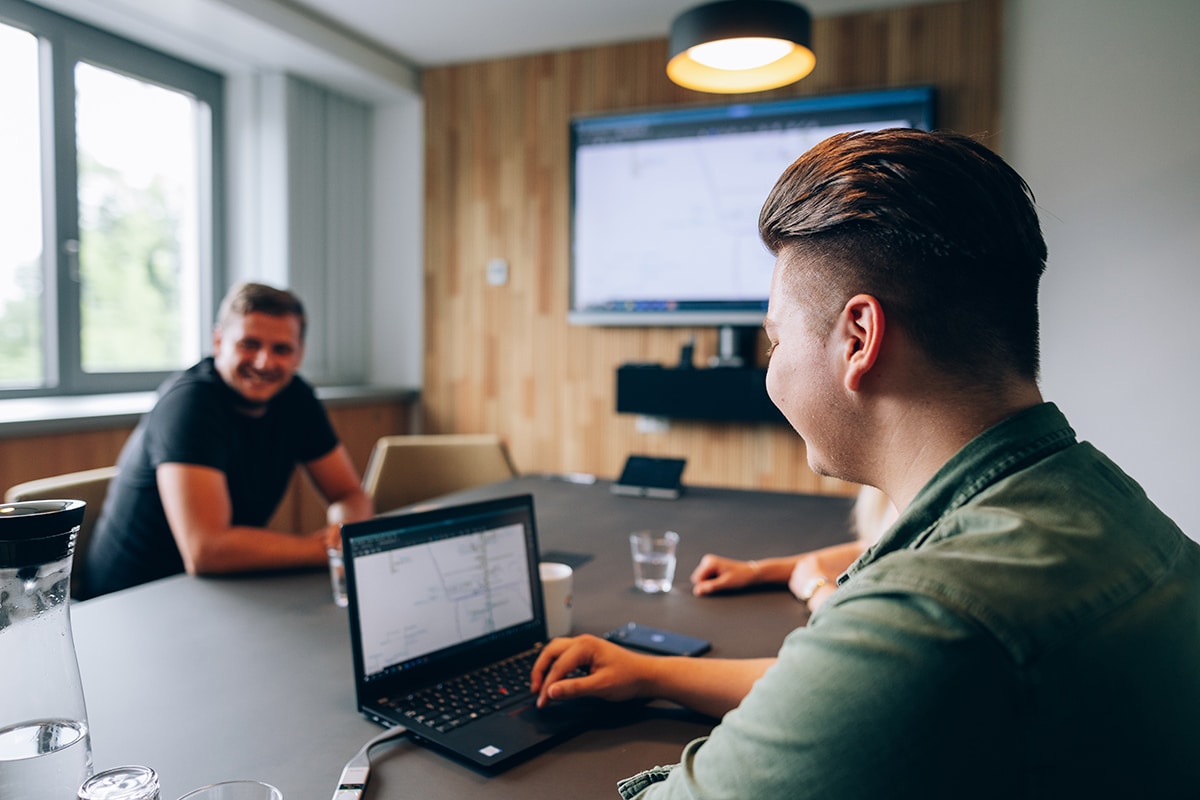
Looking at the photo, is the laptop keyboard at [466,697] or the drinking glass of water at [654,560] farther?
the drinking glass of water at [654,560]

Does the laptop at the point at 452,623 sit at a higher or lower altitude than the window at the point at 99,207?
lower

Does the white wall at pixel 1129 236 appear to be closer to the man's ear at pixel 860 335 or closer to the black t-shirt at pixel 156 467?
the man's ear at pixel 860 335

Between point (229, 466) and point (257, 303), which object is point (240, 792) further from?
point (257, 303)

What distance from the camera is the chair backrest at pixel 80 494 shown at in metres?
1.87

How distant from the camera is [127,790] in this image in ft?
2.31

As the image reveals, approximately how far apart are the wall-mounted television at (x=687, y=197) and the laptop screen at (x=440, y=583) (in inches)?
113

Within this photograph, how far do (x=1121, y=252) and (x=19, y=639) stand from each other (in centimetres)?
182

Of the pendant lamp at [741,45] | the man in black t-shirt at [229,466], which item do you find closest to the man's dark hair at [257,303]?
the man in black t-shirt at [229,466]

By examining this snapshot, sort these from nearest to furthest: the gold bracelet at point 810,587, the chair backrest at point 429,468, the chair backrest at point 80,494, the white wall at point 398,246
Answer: the gold bracelet at point 810,587 → the chair backrest at point 80,494 → the chair backrest at point 429,468 → the white wall at point 398,246

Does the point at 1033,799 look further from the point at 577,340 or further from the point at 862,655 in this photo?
the point at 577,340

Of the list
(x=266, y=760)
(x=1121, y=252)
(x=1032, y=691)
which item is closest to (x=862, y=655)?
(x=1032, y=691)

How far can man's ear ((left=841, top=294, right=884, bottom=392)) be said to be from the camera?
706 millimetres

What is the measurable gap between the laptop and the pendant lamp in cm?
145

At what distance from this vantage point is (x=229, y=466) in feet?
7.03
